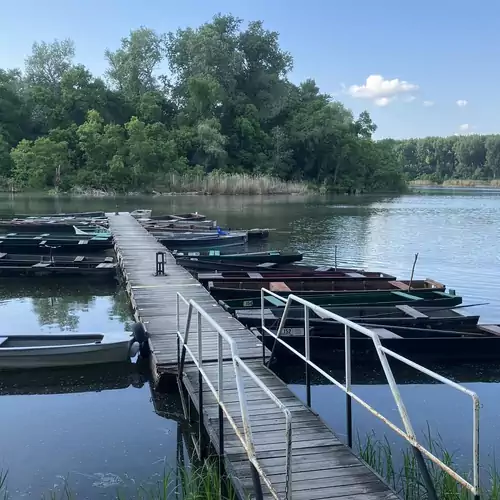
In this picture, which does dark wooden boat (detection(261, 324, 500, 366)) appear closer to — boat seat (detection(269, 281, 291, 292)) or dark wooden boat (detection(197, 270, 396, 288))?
boat seat (detection(269, 281, 291, 292))

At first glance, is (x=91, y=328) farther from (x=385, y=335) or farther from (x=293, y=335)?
(x=385, y=335)

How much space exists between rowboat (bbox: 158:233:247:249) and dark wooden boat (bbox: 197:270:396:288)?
7.40 meters

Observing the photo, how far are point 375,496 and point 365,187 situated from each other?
7956cm

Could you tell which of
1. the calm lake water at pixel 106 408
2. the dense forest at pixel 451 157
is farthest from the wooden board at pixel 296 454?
the dense forest at pixel 451 157

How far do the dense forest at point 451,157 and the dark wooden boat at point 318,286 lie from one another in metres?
113

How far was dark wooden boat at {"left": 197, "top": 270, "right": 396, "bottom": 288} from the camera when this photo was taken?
1429cm

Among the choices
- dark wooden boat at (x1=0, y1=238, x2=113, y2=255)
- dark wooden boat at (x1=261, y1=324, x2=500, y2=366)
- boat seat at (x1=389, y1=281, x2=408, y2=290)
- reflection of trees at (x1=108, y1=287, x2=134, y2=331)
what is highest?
dark wooden boat at (x1=0, y1=238, x2=113, y2=255)

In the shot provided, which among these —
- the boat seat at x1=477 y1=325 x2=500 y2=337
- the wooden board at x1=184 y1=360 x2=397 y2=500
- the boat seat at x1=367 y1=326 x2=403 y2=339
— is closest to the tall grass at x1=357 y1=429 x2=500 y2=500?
the wooden board at x1=184 y1=360 x2=397 y2=500

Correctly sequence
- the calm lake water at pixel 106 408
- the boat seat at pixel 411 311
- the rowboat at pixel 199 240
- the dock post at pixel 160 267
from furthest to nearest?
the rowboat at pixel 199 240 < the dock post at pixel 160 267 < the boat seat at pixel 411 311 < the calm lake water at pixel 106 408

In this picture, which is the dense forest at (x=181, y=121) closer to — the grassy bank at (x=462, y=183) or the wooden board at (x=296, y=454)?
the grassy bank at (x=462, y=183)

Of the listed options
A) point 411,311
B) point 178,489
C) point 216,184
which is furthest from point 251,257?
point 216,184

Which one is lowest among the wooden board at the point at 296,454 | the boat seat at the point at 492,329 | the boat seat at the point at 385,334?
the boat seat at the point at 492,329

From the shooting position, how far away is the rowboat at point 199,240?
22.5 m

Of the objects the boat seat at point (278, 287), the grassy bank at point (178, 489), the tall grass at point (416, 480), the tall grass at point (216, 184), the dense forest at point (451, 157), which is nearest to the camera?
the tall grass at point (416, 480)
